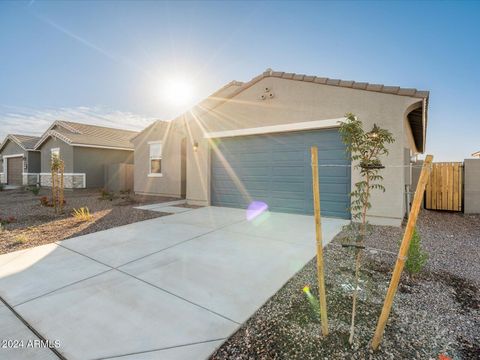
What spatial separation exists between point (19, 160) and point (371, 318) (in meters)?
28.8

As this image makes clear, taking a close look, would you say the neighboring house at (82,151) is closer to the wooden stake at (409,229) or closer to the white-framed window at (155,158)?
the white-framed window at (155,158)

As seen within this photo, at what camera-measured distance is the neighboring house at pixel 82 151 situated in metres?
16.4

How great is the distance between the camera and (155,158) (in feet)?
43.9

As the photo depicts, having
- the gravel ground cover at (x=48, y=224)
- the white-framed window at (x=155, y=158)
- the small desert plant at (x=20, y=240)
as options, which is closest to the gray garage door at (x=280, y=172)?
the gravel ground cover at (x=48, y=224)

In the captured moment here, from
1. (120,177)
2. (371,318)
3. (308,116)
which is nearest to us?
(371,318)

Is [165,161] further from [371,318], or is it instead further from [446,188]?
[446,188]

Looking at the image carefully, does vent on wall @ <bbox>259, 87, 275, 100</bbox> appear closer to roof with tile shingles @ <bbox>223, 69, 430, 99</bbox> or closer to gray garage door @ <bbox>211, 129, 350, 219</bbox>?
roof with tile shingles @ <bbox>223, 69, 430, 99</bbox>

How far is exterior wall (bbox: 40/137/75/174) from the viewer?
16453 millimetres

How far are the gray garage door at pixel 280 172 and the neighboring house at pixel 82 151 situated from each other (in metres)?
12.5

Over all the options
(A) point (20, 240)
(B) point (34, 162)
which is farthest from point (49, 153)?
(A) point (20, 240)

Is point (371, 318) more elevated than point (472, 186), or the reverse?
point (472, 186)

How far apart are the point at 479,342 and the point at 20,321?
174 inches

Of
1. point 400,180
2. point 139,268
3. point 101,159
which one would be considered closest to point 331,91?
point 400,180

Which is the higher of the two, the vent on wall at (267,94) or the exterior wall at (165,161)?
the vent on wall at (267,94)
